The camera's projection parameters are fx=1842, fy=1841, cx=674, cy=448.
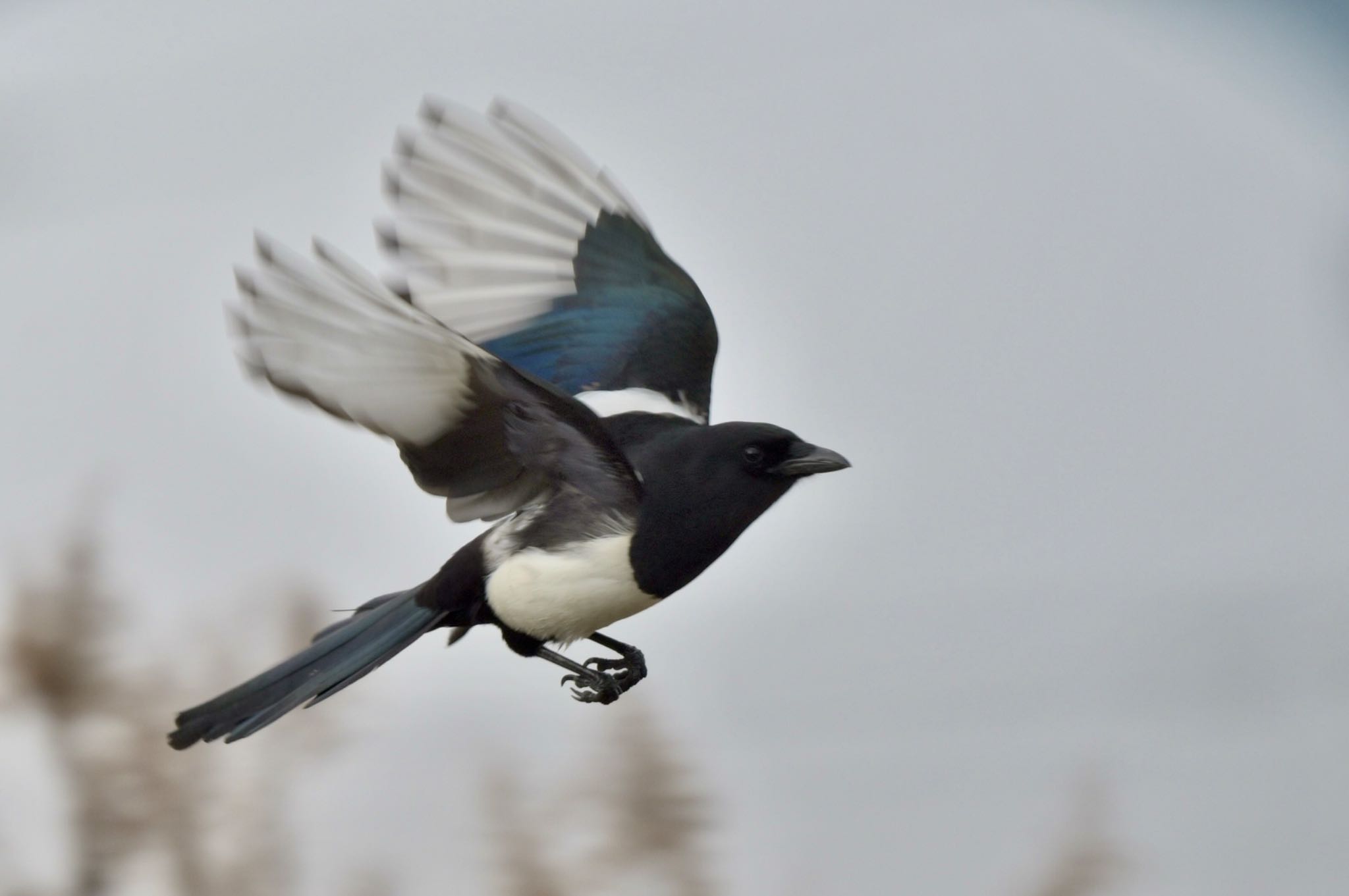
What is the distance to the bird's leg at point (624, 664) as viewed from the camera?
1518 mm

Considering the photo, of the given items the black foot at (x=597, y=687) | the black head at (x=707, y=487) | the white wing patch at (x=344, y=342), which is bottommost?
the black foot at (x=597, y=687)

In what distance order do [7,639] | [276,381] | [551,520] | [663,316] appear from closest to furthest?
[276,381]
[551,520]
[663,316]
[7,639]

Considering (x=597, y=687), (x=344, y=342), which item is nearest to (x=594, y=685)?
(x=597, y=687)

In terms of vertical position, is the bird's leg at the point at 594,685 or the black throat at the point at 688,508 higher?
the black throat at the point at 688,508

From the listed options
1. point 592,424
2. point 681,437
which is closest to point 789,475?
point 681,437

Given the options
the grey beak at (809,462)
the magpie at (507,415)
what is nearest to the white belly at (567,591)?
the magpie at (507,415)

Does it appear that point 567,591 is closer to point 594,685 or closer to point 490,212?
point 594,685

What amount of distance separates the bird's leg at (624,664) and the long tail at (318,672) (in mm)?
136

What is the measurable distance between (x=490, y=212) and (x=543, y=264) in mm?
90

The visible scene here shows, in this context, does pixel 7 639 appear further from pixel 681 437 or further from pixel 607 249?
pixel 681 437

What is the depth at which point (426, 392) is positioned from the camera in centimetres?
132

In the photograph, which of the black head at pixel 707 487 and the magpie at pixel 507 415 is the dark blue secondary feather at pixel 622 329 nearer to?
the magpie at pixel 507 415

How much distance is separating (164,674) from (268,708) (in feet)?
3.75

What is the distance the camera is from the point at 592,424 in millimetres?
1275
